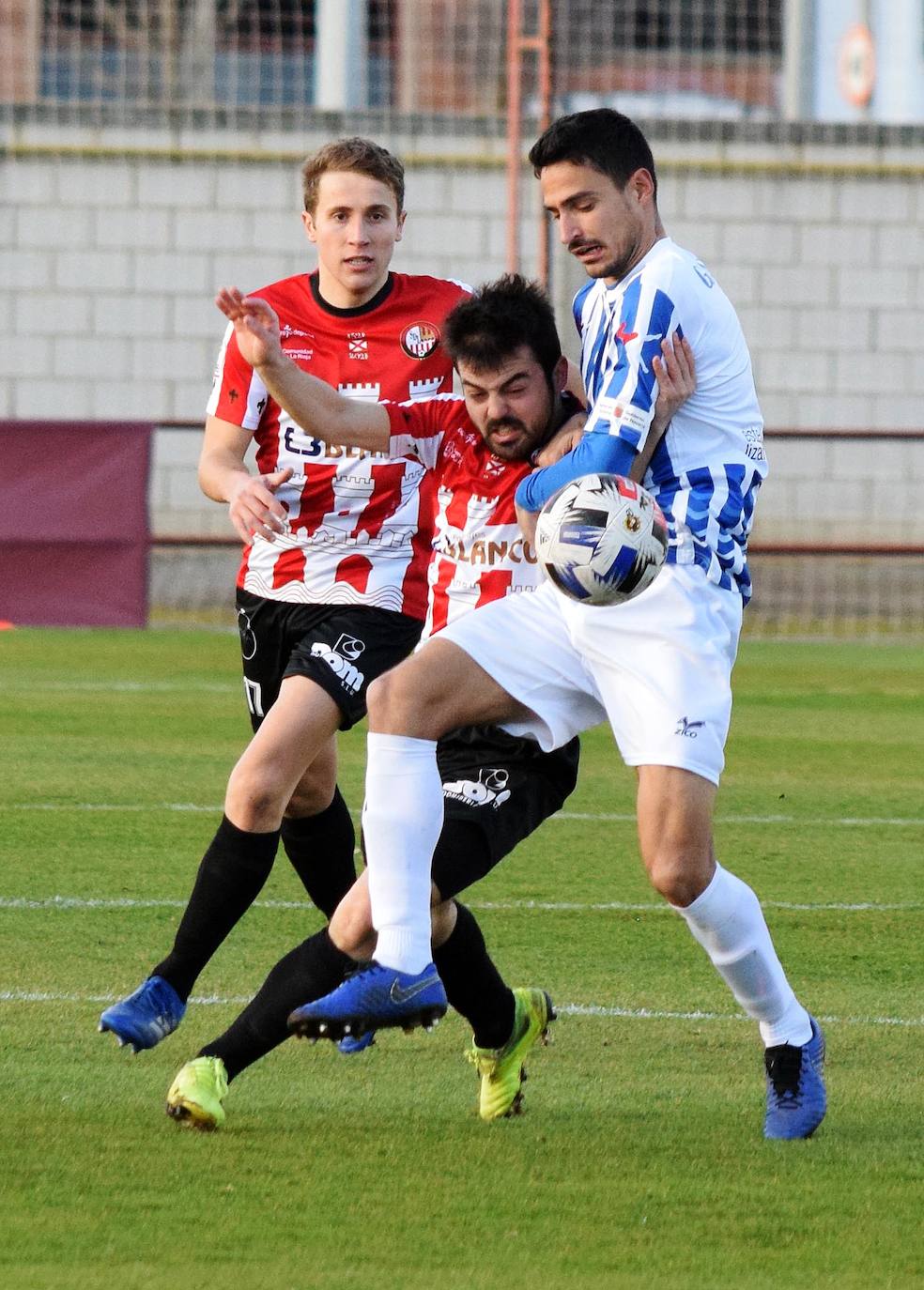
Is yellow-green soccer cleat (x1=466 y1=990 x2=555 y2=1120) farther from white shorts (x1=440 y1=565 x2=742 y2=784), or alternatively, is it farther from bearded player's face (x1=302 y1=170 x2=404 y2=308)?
bearded player's face (x1=302 y1=170 x2=404 y2=308)

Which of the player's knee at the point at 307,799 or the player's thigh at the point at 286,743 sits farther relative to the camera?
the player's knee at the point at 307,799

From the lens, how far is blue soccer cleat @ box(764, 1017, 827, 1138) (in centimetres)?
389

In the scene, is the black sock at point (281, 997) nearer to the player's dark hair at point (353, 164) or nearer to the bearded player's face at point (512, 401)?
the bearded player's face at point (512, 401)

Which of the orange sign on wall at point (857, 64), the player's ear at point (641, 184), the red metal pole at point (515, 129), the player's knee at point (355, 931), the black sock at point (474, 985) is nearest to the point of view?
the player's knee at point (355, 931)

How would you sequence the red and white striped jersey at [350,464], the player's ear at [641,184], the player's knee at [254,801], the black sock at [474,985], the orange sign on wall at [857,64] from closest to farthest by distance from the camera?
the player's ear at [641,184]
the black sock at [474,985]
the player's knee at [254,801]
the red and white striped jersey at [350,464]
the orange sign on wall at [857,64]

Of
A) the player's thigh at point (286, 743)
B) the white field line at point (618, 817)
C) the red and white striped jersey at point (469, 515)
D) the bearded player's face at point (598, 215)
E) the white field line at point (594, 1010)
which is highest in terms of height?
the bearded player's face at point (598, 215)

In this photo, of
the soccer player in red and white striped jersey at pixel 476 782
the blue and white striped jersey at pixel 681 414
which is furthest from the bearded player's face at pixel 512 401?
the blue and white striped jersey at pixel 681 414

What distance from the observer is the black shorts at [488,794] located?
4.01 m

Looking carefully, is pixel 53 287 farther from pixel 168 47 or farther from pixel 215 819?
pixel 215 819

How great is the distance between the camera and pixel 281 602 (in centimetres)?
483

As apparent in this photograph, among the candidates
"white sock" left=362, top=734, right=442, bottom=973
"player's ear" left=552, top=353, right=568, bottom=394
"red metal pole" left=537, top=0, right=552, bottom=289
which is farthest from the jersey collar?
"red metal pole" left=537, top=0, right=552, bottom=289

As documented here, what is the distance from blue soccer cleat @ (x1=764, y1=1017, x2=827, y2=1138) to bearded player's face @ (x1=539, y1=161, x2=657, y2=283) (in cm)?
155

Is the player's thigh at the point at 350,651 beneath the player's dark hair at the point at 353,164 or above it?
beneath

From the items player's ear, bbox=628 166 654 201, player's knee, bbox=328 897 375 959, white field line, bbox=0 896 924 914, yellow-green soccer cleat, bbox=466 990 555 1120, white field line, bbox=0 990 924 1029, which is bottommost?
white field line, bbox=0 896 924 914
